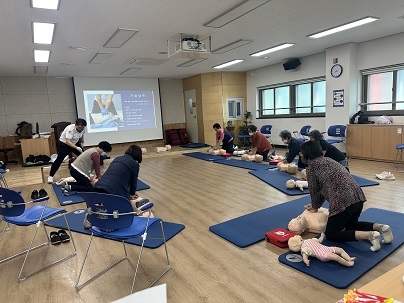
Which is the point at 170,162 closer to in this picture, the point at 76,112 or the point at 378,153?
the point at 76,112

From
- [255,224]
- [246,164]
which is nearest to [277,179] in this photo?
[246,164]

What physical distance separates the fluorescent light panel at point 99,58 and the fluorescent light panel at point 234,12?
117 inches

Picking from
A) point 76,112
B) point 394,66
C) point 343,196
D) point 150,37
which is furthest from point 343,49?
point 76,112

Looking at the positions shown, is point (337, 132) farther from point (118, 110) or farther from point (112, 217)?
point (118, 110)

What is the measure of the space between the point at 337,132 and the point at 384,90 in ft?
4.63

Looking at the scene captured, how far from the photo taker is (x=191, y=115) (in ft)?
36.8

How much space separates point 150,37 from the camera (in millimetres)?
A: 5363

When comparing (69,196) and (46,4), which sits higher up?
(46,4)

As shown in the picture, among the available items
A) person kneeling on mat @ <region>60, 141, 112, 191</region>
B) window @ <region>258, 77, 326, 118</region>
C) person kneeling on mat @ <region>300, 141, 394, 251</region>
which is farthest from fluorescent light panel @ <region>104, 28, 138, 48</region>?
window @ <region>258, 77, 326, 118</region>

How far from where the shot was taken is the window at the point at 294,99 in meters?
8.19

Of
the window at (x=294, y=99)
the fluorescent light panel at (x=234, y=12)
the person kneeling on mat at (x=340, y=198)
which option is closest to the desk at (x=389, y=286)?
the person kneeling on mat at (x=340, y=198)

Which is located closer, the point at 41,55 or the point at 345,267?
the point at 345,267

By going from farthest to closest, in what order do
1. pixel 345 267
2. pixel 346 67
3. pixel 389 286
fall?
pixel 346 67 < pixel 345 267 < pixel 389 286

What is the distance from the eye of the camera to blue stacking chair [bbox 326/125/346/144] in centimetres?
686
